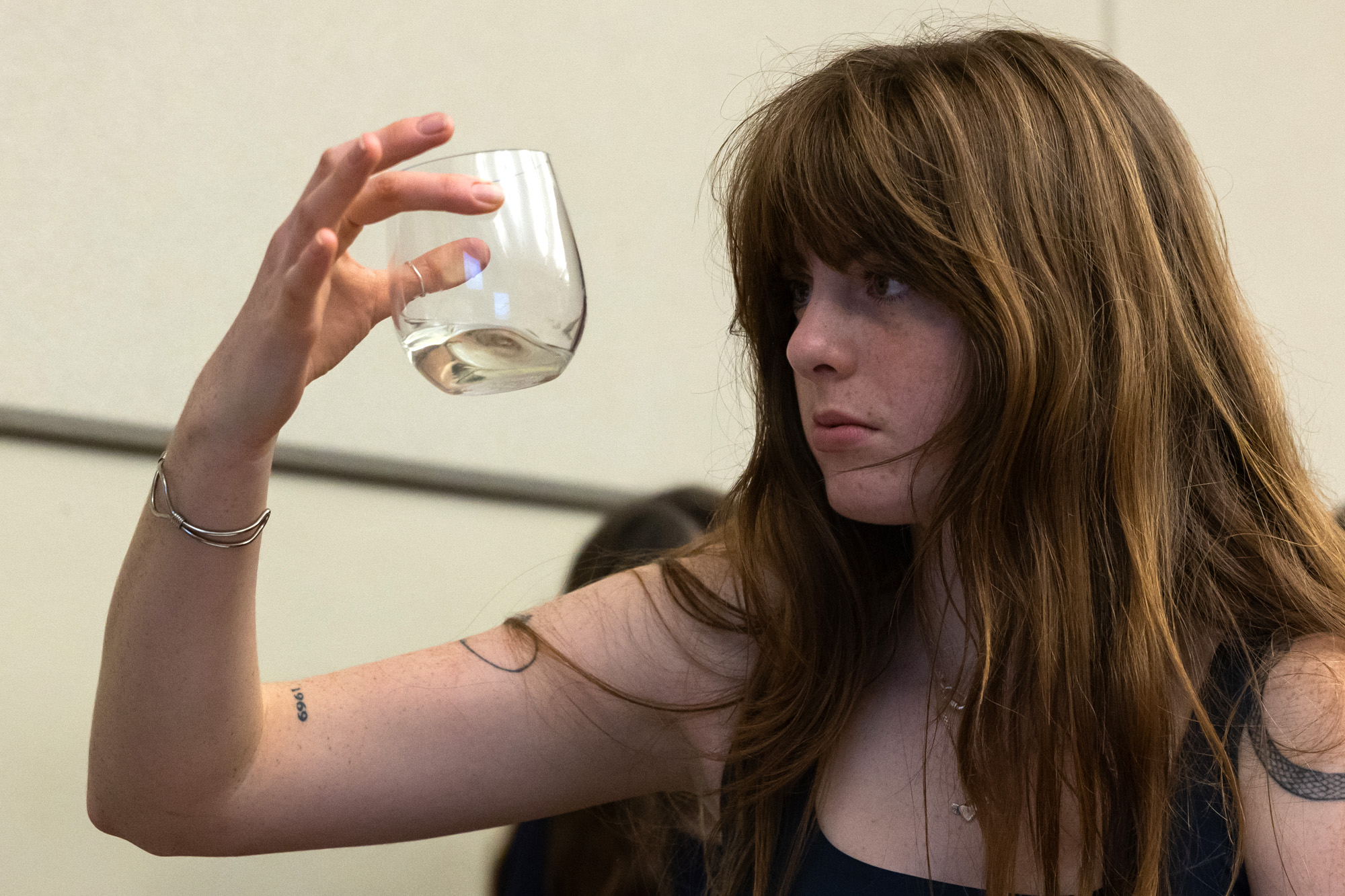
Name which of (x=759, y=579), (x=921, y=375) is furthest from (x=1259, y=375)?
(x=759, y=579)

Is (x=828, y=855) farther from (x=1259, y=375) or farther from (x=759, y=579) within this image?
(x=1259, y=375)

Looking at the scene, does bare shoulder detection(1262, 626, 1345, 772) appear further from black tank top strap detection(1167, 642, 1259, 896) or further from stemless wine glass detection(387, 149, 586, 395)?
stemless wine glass detection(387, 149, 586, 395)

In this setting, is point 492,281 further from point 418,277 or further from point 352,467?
point 352,467

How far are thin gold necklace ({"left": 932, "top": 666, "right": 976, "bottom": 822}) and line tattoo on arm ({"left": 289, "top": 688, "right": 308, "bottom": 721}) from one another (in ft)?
1.59

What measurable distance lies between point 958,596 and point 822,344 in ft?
0.86

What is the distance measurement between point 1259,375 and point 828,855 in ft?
1.65

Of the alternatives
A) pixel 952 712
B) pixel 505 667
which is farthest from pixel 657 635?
pixel 952 712

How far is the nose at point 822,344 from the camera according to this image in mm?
849

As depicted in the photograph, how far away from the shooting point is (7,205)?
1.14 metres

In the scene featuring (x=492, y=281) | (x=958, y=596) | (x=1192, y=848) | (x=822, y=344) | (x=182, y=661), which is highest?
(x=492, y=281)

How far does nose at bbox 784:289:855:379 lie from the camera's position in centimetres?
85

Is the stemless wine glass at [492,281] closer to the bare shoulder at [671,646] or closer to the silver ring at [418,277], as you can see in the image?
the silver ring at [418,277]

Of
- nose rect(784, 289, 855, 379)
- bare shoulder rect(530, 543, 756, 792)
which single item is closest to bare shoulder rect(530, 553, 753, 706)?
bare shoulder rect(530, 543, 756, 792)

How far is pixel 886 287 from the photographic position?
86 cm
